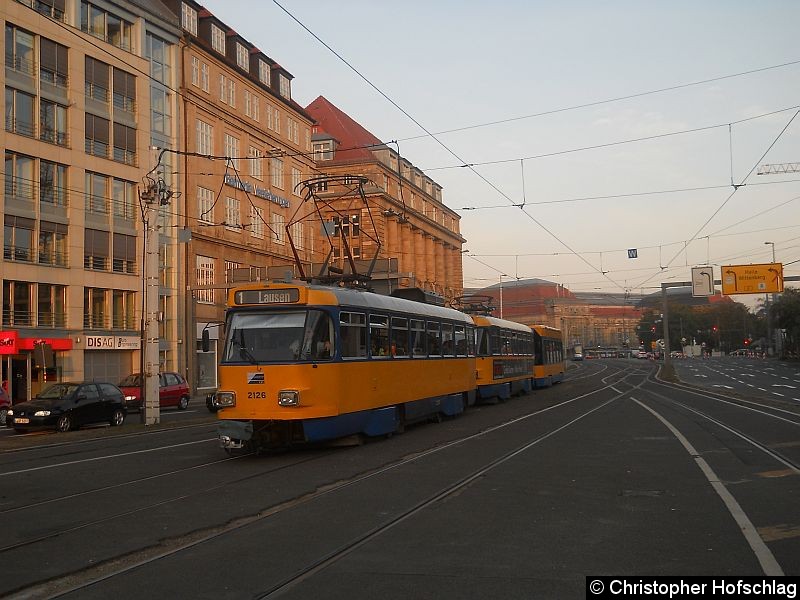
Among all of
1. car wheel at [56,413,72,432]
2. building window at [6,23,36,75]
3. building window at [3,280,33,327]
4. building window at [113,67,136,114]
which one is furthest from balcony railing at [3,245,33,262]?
car wheel at [56,413,72,432]

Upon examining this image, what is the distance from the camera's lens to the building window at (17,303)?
116ft

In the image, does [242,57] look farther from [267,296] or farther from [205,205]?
[267,296]

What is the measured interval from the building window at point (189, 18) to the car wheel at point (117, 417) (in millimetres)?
29603

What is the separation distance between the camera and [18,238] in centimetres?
3584

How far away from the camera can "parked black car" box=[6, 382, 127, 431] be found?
22391 mm

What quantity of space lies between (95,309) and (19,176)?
24.6ft

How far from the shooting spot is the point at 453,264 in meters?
95.0

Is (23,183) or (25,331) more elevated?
(23,183)

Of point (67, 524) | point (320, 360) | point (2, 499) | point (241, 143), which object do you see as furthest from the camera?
point (241, 143)

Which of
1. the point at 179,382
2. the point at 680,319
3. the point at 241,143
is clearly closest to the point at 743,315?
the point at 680,319

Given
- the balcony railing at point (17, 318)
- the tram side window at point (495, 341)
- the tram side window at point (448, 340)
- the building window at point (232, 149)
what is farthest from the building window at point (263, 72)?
the tram side window at point (448, 340)

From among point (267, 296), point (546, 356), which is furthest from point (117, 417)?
point (546, 356)

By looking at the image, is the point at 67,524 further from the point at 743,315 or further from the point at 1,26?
the point at 743,315

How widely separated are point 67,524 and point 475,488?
485cm
